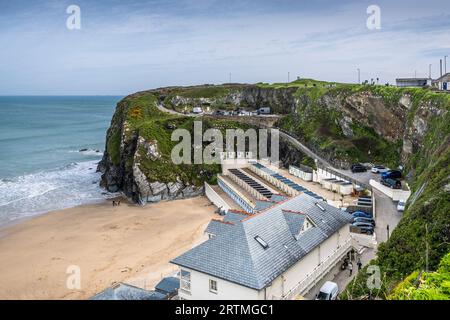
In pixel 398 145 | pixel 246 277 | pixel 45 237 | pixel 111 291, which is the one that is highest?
pixel 398 145

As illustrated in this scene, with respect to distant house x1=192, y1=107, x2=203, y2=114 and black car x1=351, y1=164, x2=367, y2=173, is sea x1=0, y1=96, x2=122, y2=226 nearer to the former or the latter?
distant house x1=192, y1=107, x2=203, y2=114

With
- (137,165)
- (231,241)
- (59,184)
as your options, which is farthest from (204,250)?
(59,184)

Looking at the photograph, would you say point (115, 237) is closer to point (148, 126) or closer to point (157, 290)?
point (157, 290)

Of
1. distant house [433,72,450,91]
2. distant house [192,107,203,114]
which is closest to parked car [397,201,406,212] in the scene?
distant house [433,72,450,91]

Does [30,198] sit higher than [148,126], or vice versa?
[148,126]

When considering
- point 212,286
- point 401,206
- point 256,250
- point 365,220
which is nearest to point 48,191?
point 365,220

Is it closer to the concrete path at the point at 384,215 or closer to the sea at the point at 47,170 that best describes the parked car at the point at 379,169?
the concrete path at the point at 384,215

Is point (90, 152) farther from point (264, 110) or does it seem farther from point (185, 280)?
point (185, 280)
